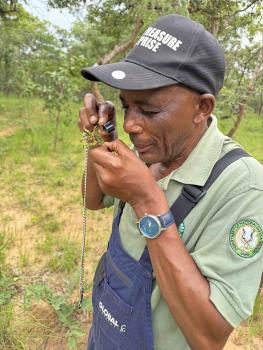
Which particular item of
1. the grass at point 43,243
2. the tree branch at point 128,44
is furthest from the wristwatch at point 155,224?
the tree branch at point 128,44

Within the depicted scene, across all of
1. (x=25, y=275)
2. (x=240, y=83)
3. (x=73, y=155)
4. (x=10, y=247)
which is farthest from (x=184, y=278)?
(x=73, y=155)

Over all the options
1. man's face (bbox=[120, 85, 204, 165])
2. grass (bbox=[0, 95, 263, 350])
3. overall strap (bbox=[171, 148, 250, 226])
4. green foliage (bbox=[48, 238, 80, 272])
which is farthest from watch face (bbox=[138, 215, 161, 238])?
green foliage (bbox=[48, 238, 80, 272])

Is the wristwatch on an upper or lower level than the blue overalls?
upper

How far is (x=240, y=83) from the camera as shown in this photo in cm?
488

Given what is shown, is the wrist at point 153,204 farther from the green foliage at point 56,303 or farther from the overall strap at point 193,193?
the green foliage at point 56,303

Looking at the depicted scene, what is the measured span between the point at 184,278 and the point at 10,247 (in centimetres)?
297

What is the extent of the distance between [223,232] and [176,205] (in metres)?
0.16

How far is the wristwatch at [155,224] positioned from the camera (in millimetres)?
925

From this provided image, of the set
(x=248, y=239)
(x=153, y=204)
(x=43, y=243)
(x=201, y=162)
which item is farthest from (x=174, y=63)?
(x=43, y=243)

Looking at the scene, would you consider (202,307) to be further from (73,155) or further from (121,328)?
(73,155)

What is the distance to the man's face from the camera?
101cm

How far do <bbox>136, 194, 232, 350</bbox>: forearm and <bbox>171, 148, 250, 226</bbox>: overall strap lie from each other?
0.27 feet

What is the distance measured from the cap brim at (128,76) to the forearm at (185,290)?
0.33 m

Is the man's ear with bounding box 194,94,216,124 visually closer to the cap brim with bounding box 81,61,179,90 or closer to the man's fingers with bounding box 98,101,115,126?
the cap brim with bounding box 81,61,179,90
